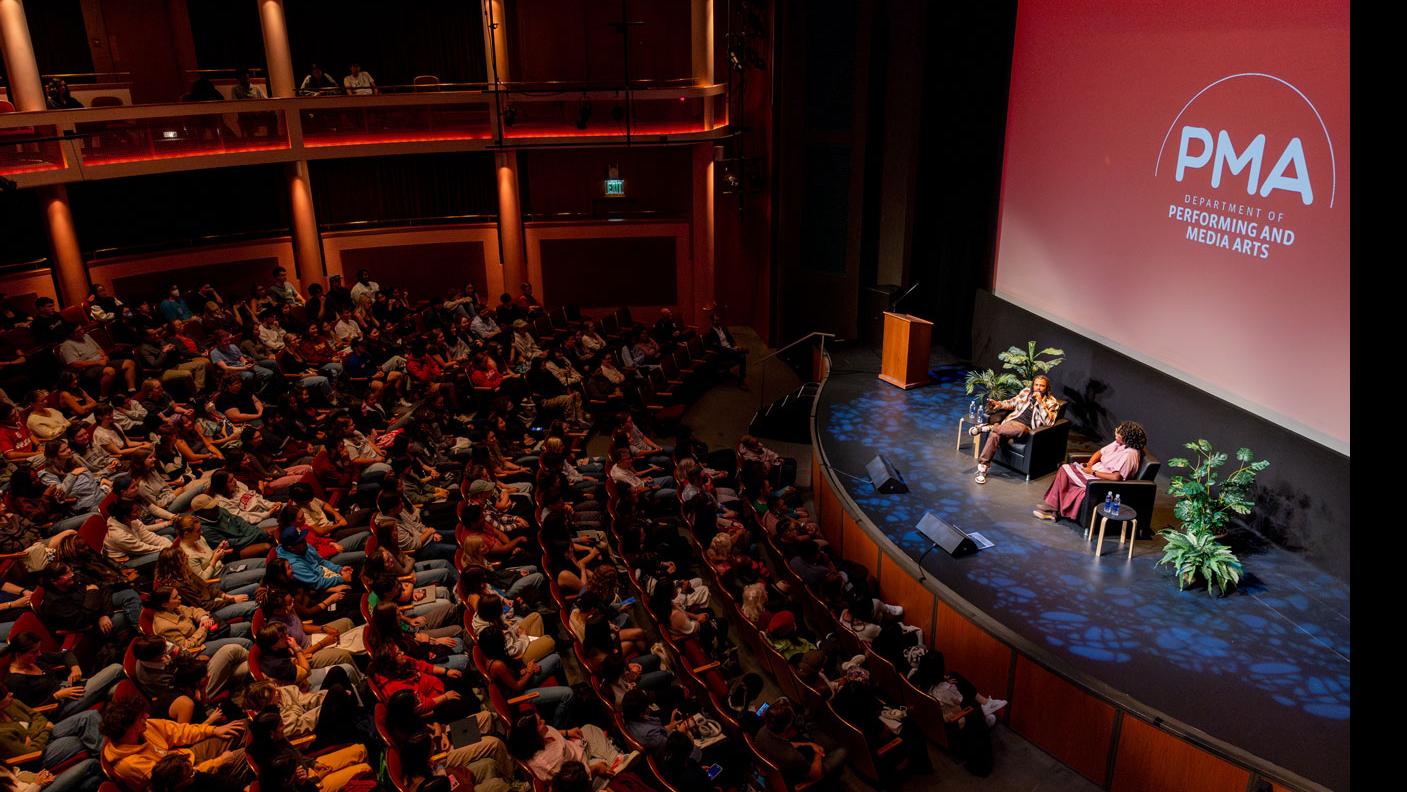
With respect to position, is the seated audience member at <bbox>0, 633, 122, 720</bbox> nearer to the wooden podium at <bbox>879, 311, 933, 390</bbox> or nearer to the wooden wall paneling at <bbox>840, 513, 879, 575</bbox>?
the wooden wall paneling at <bbox>840, 513, 879, 575</bbox>

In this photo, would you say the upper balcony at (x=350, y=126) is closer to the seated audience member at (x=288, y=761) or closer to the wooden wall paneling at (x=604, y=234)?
the wooden wall paneling at (x=604, y=234)

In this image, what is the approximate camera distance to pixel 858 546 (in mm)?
8078

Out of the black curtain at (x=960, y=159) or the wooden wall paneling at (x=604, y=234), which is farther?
the wooden wall paneling at (x=604, y=234)

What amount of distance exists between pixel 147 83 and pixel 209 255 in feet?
8.51

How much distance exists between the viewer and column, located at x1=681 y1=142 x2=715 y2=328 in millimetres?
15680

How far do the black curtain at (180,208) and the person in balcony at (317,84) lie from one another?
4.47 feet

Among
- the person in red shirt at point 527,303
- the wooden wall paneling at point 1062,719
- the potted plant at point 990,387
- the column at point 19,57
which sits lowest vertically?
the wooden wall paneling at point 1062,719

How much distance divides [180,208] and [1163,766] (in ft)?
47.8

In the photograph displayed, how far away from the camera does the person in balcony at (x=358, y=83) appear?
1412cm

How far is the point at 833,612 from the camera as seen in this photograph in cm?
687

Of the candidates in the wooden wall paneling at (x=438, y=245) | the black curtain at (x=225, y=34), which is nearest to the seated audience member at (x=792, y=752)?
the wooden wall paneling at (x=438, y=245)

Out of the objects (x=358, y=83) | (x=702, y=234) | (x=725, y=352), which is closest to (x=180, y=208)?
(x=358, y=83)

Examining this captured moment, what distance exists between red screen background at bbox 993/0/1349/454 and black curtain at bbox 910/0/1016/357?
0.94ft
